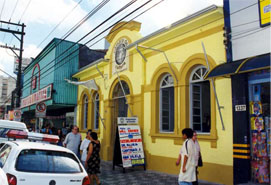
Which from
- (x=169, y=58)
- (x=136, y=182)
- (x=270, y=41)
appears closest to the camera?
(x=270, y=41)

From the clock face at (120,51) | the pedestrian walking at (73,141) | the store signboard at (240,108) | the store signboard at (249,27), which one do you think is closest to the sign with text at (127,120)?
the pedestrian walking at (73,141)

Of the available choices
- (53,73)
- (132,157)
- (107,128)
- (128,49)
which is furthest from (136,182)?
(53,73)

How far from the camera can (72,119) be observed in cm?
1966

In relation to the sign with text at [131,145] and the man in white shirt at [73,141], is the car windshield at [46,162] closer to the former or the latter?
the man in white shirt at [73,141]

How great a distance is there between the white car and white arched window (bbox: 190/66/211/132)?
520cm

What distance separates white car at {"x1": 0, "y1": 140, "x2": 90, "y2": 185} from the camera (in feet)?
14.4

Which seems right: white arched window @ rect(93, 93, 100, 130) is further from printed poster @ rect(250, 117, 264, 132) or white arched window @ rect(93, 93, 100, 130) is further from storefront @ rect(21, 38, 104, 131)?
printed poster @ rect(250, 117, 264, 132)

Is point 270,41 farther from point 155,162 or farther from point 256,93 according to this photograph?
point 155,162

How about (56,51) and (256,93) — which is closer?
(256,93)

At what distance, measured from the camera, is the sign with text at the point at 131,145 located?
10.0m

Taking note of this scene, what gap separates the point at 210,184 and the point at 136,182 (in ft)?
7.69

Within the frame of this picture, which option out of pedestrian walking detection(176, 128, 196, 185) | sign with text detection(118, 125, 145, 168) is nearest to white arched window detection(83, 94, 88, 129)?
sign with text detection(118, 125, 145, 168)

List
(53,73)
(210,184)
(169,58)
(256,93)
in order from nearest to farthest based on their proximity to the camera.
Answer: (256,93) → (210,184) → (169,58) → (53,73)

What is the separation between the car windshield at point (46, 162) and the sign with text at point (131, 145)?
4916 mm
